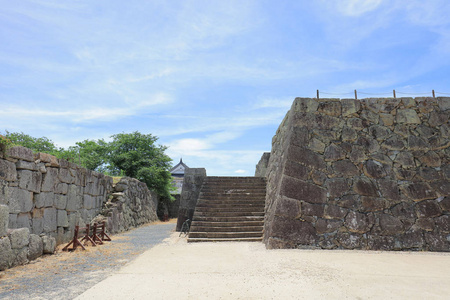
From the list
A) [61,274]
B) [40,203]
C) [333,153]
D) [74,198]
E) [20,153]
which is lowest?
[61,274]

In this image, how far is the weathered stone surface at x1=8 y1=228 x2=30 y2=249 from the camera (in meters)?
4.64

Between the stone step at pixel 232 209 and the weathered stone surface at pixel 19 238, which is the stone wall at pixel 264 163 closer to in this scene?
the stone step at pixel 232 209

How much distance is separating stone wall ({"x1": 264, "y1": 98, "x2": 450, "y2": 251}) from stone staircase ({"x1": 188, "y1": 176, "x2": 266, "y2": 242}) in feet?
3.08

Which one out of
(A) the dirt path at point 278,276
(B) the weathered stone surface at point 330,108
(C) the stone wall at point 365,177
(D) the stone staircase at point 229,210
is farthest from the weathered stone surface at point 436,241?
(D) the stone staircase at point 229,210

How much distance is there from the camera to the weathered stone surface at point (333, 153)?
7500mm

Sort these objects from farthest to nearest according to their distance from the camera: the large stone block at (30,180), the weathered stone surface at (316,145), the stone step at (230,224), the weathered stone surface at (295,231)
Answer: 1. the stone step at (230,224)
2. the weathered stone surface at (316,145)
3. the weathered stone surface at (295,231)
4. the large stone block at (30,180)

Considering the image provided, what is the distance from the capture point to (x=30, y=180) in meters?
5.69

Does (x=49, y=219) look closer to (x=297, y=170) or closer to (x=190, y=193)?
(x=190, y=193)

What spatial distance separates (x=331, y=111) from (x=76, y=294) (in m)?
7.06

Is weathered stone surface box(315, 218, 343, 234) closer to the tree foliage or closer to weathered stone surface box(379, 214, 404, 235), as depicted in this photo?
weathered stone surface box(379, 214, 404, 235)

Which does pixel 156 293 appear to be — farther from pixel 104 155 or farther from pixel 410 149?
pixel 104 155

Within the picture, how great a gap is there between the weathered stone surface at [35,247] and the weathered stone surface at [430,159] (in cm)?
888

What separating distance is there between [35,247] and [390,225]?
734cm

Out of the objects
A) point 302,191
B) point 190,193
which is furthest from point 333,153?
point 190,193
